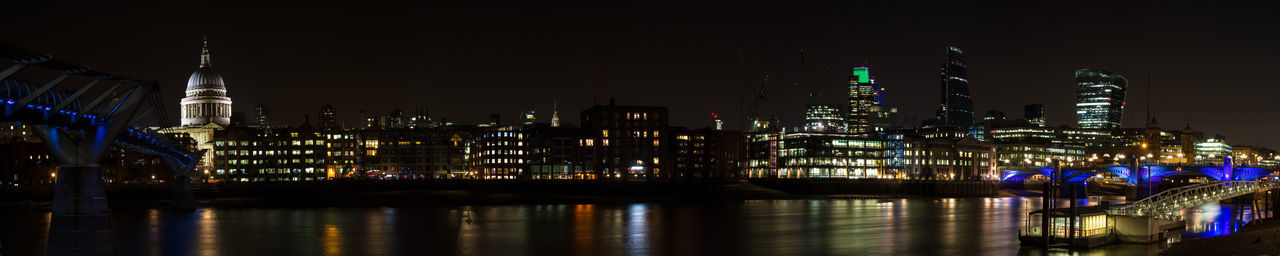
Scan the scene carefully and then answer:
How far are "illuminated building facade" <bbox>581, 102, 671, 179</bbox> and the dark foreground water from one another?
6496 centimetres

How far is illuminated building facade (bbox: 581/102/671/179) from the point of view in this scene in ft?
616

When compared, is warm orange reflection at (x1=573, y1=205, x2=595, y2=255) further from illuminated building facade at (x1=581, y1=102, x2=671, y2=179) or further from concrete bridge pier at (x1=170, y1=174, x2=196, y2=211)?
illuminated building facade at (x1=581, y1=102, x2=671, y2=179)

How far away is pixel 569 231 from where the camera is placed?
84812mm

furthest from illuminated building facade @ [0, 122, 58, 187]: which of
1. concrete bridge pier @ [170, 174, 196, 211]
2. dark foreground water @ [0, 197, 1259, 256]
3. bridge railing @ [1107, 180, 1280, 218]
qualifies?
bridge railing @ [1107, 180, 1280, 218]

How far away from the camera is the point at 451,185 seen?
15400 cm

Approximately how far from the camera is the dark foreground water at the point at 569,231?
67.5 m

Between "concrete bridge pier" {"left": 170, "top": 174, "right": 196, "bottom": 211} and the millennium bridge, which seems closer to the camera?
the millennium bridge

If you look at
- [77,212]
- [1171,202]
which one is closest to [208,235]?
[77,212]

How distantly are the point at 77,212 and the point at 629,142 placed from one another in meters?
140

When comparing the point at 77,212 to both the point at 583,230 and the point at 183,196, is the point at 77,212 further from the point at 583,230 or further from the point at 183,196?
the point at 183,196

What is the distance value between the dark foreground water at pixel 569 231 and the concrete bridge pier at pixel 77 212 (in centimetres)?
1348

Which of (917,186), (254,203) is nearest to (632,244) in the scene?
(254,203)

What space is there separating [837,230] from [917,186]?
9464 centimetres

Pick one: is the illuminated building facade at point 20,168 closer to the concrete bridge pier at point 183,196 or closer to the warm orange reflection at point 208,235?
the concrete bridge pier at point 183,196
